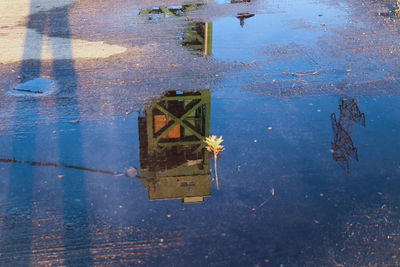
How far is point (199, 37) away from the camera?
771 centimetres

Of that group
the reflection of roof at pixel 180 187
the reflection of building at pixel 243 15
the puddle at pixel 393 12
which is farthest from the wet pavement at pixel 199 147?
the puddle at pixel 393 12

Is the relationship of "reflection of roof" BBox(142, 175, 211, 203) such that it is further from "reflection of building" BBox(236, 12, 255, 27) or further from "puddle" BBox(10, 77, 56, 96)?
"reflection of building" BBox(236, 12, 255, 27)

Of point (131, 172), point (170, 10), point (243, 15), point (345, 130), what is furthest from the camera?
point (170, 10)

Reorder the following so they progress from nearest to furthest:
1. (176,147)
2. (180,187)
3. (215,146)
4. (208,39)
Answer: (180,187), (215,146), (176,147), (208,39)

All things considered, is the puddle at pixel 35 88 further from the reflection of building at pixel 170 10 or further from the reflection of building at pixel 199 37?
the reflection of building at pixel 170 10

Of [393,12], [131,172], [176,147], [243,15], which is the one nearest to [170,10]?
[243,15]

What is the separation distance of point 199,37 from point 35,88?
334 cm

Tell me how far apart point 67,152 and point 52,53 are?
3.34 m

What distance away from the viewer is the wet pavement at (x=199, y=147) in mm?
3252

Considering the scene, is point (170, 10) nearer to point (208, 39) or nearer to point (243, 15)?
point (243, 15)

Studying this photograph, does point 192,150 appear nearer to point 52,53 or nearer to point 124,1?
point 52,53

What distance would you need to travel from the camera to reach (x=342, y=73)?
6078mm

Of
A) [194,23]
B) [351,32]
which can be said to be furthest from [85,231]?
[351,32]

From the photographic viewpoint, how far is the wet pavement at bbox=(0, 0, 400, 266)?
325cm
